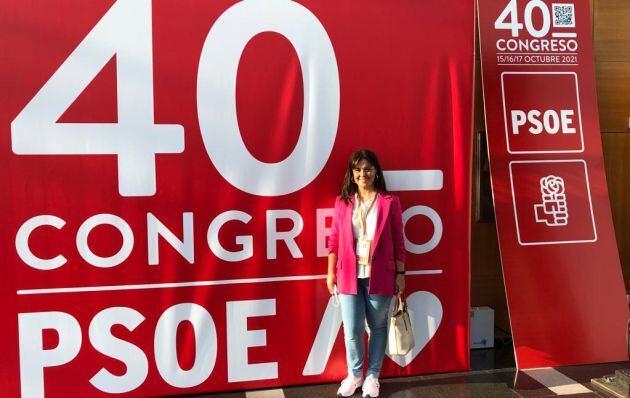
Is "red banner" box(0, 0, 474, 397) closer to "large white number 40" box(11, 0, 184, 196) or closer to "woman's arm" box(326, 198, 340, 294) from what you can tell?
"large white number 40" box(11, 0, 184, 196)

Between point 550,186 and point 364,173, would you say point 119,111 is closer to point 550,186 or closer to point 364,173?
point 364,173

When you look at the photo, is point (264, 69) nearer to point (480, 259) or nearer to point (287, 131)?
point (287, 131)

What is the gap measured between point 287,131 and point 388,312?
1.25 m

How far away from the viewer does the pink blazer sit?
125 inches

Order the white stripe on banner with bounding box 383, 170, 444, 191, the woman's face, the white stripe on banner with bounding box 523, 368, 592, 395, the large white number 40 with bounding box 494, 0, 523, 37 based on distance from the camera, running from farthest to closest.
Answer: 1. the large white number 40 with bounding box 494, 0, 523, 37
2. the white stripe on banner with bounding box 383, 170, 444, 191
3. the white stripe on banner with bounding box 523, 368, 592, 395
4. the woman's face

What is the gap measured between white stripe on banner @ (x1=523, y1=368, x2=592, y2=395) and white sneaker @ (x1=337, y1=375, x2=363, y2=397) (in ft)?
3.73

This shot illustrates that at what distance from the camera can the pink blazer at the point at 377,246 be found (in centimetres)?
318

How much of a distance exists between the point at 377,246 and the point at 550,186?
1.37m

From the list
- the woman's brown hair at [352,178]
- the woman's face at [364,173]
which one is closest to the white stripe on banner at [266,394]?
the woman's brown hair at [352,178]

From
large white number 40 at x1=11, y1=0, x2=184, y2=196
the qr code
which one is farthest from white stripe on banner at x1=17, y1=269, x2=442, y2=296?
the qr code

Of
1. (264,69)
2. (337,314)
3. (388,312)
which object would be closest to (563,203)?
(388,312)

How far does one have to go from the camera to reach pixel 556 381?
3547 millimetres

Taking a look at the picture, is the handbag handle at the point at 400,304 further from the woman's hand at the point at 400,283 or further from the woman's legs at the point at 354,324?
the woman's legs at the point at 354,324

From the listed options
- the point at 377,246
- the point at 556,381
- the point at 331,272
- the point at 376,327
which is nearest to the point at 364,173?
the point at 377,246
